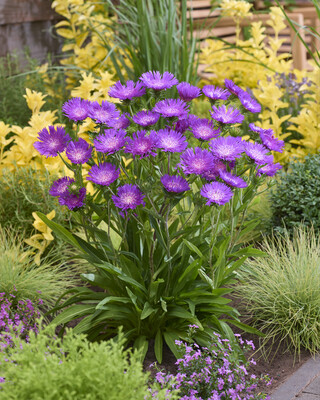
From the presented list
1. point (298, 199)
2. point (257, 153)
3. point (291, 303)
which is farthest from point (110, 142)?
point (298, 199)

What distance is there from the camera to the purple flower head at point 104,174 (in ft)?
7.19

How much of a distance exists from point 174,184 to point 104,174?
28cm

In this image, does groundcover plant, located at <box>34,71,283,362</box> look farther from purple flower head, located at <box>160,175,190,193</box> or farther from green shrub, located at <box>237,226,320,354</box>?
green shrub, located at <box>237,226,320,354</box>

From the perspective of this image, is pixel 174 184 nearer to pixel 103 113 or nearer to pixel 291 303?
pixel 103 113

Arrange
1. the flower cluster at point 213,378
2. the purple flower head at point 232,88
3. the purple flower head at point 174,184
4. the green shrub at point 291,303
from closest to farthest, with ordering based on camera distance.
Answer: the purple flower head at point 174,184 < the flower cluster at point 213,378 < the purple flower head at point 232,88 < the green shrub at point 291,303

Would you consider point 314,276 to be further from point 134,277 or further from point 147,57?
point 147,57

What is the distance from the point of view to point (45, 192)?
354 cm

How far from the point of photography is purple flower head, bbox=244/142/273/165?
2.31m

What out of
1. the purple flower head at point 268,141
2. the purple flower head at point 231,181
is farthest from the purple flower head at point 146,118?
the purple flower head at point 268,141

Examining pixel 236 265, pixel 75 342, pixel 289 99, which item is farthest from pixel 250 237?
pixel 75 342

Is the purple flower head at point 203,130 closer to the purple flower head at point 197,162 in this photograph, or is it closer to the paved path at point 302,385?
the purple flower head at point 197,162

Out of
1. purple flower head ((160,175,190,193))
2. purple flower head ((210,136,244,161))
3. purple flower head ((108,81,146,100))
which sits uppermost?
purple flower head ((108,81,146,100))

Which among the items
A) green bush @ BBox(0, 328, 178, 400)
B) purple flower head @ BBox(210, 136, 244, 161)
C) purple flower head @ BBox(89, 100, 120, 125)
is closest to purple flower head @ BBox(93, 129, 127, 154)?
purple flower head @ BBox(89, 100, 120, 125)

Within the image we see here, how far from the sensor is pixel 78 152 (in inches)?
92.1
